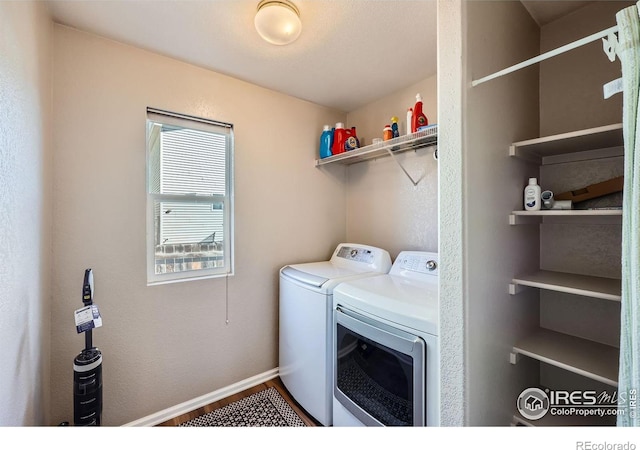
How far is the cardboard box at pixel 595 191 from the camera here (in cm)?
111

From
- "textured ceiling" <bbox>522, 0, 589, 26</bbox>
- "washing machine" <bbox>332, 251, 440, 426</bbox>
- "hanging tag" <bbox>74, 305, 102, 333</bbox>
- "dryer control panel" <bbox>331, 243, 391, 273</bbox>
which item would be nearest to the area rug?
"washing machine" <bbox>332, 251, 440, 426</bbox>

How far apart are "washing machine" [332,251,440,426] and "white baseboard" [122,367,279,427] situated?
77cm

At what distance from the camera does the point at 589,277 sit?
1.26 metres

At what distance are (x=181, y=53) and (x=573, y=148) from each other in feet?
7.43

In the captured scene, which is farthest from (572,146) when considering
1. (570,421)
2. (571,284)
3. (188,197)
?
(188,197)

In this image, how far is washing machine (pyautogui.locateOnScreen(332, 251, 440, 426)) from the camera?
3.81 feet

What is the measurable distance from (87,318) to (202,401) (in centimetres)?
106

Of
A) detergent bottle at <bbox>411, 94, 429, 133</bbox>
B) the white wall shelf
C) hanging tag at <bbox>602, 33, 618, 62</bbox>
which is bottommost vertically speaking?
the white wall shelf

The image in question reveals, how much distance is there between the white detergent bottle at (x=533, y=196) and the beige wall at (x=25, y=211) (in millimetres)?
2119

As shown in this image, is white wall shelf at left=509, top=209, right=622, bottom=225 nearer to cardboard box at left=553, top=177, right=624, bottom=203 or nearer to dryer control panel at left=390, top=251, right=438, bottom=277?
cardboard box at left=553, top=177, right=624, bottom=203

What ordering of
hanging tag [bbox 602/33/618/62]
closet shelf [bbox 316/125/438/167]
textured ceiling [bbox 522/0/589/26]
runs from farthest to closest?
closet shelf [bbox 316/125/438/167] < textured ceiling [bbox 522/0/589/26] < hanging tag [bbox 602/33/618/62]

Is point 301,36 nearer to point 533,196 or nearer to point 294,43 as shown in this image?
point 294,43

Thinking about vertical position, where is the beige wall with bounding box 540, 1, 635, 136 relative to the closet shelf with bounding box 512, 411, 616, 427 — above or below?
above

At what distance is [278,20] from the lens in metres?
1.25
